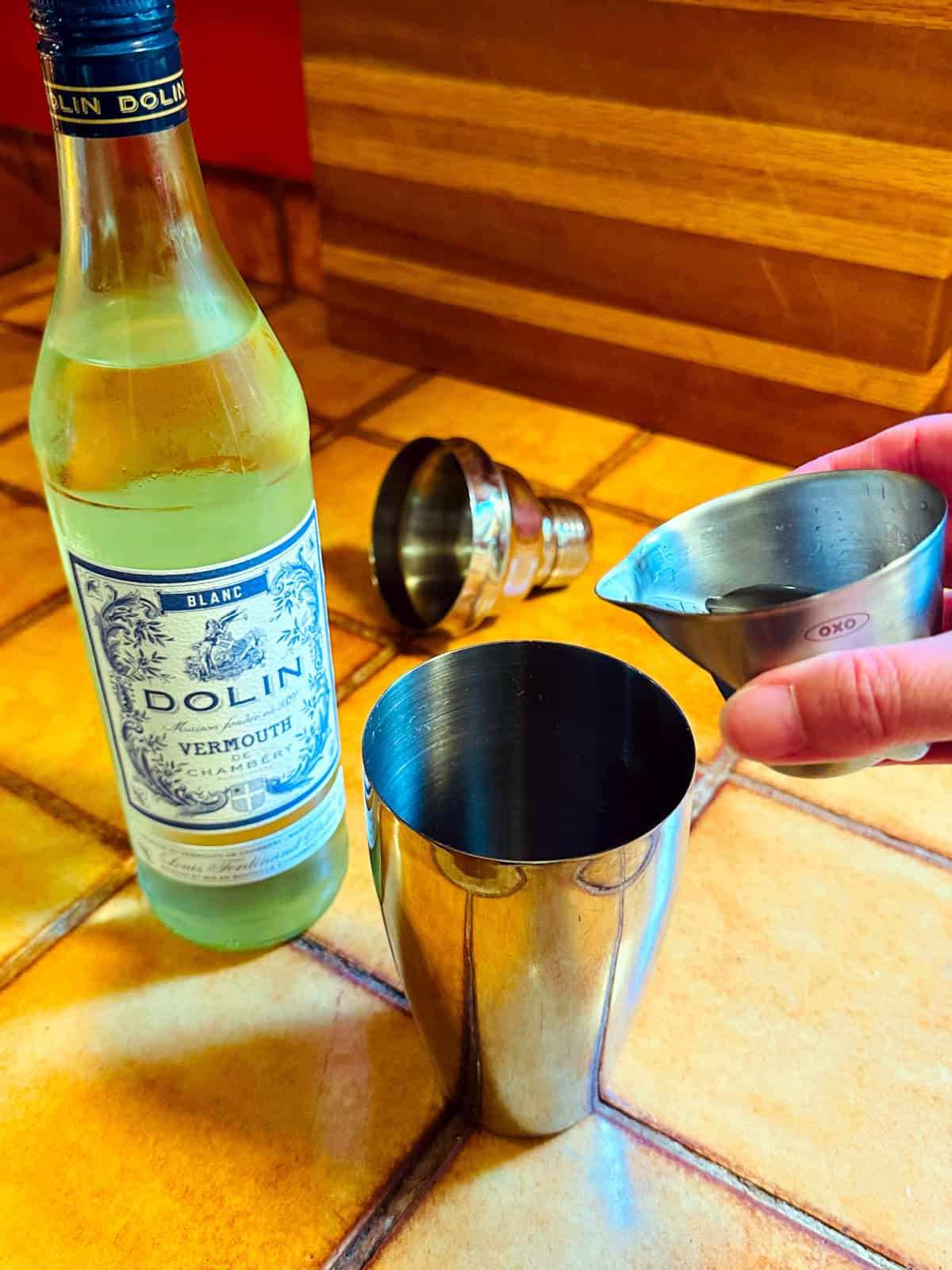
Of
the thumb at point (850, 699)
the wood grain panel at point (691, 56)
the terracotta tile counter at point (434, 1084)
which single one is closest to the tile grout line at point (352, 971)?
the terracotta tile counter at point (434, 1084)

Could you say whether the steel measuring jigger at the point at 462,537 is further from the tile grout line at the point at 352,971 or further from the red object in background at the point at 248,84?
the red object in background at the point at 248,84

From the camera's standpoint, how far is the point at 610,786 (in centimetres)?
45

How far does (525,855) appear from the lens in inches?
19.1

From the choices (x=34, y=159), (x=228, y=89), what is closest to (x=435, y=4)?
(x=228, y=89)

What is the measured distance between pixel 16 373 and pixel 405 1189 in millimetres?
749

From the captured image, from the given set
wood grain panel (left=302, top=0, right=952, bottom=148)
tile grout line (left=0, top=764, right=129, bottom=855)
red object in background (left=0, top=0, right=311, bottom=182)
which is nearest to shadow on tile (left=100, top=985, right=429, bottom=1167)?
tile grout line (left=0, top=764, right=129, bottom=855)

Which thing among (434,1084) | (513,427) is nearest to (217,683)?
(434,1084)

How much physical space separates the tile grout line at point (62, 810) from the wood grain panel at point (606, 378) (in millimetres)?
482

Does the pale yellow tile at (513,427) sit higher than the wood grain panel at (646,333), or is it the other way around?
the wood grain panel at (646,333)

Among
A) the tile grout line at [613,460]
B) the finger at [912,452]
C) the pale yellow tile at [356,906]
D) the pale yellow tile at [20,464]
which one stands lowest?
the pale yellow tile at [356,906]

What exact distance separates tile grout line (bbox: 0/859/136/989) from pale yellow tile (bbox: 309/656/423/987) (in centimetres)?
10

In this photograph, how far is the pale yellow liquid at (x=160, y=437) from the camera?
0.40 metres

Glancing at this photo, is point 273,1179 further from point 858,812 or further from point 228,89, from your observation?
point 228,89

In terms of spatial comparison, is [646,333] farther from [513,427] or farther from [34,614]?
[34,614]
